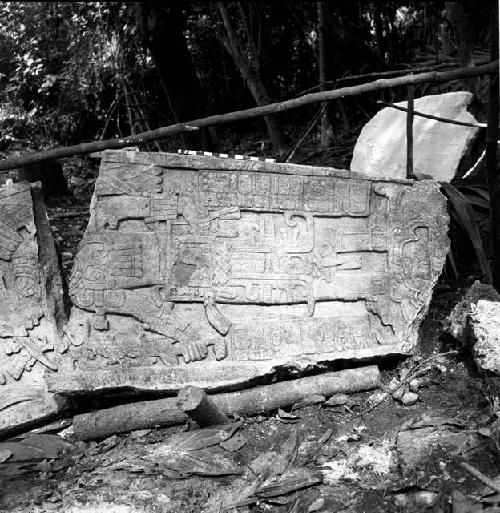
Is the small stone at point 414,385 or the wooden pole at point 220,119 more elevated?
the wooden pole at point 220,119

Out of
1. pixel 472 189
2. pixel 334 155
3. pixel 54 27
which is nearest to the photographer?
pixel 472 189

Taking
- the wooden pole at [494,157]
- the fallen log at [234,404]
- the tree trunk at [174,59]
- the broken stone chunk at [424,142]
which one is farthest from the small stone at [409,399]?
the tree trunk at [174,59]

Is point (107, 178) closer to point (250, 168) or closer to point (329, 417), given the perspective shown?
point (250, 168)

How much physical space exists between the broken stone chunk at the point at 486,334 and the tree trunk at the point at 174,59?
3493 millimetres

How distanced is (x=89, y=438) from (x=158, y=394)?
0.41 metres

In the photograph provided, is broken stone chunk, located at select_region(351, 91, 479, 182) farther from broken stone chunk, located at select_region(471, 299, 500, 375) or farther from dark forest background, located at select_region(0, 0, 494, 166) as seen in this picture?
broken stone chunk, located at select_region(471, 299, 500, 375)

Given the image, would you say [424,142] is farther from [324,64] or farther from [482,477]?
[482,477]

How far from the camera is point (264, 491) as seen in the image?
2.66 m

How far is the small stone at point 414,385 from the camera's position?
11.1 ft

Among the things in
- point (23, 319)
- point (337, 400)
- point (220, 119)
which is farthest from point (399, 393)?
point (23, 319)

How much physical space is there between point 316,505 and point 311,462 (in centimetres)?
35

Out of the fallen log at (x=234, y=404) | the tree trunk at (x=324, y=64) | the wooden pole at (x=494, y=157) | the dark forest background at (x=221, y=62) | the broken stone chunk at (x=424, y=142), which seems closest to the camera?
the fallen log at (x=234, y=404)

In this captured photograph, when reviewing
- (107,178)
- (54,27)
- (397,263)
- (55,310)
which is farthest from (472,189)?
(54,27)

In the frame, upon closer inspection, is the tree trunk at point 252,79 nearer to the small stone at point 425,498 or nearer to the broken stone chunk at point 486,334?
the broken stone chunk at point 486,334
